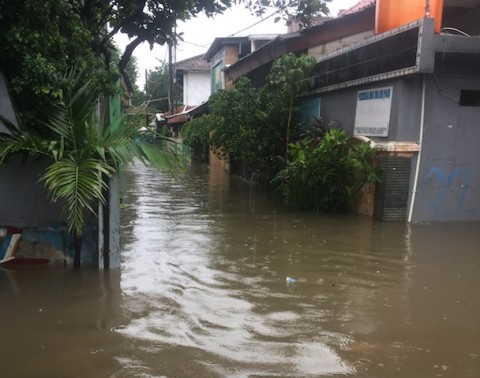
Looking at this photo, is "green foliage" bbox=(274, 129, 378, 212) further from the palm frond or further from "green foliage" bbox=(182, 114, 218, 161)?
"green foliage" bbox=(182, 114, 218, 161)

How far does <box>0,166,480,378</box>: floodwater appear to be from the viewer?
3.28 m

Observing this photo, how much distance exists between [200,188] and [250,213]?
4.09 m

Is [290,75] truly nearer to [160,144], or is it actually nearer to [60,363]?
[160,144]

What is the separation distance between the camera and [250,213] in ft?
29.5

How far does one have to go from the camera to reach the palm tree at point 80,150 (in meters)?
4.43

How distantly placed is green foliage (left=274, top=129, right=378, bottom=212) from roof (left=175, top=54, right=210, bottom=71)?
86.9 ft

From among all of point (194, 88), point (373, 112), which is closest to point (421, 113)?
point (373, 112)

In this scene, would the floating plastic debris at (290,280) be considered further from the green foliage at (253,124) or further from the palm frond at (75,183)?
the green foliage at (253,124)

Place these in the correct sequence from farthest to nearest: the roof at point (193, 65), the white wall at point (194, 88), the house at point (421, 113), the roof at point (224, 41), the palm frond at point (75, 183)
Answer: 1. the white wall at point (194, 88)
2. the roof at point (193, 65)
3. the roof at point (224, 41)
4. the house at point (421, 113)
5. the palm frond at point (75, 183)

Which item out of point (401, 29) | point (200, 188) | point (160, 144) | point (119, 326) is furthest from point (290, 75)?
point (119, 326)

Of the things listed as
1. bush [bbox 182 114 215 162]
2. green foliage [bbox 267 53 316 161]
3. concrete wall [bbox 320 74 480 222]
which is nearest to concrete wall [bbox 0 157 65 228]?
concrete wall [bbox 320 74 480 222]

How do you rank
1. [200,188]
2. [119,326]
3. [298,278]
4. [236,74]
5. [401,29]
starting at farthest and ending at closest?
[236,74] → [200,188] → [401,29] → [298,278] → [119,326]

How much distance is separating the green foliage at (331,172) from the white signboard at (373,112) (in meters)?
0.32

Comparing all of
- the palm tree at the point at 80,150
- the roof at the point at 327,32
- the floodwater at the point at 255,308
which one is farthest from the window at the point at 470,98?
the palm tree at the point at 80,150
